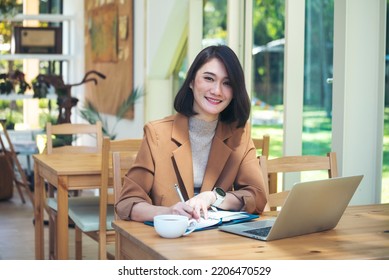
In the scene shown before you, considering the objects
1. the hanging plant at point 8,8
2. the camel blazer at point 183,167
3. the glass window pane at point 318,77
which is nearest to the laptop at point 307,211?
the camel blazer at point 183,167

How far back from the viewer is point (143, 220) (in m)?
2.13

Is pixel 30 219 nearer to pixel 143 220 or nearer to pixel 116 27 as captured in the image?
pixel 116 27

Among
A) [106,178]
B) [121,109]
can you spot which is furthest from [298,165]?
[121,109]

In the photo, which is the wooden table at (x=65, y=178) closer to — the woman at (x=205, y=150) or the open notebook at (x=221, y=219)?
the woman at (x=205, y=150)

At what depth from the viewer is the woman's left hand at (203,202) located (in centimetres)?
209

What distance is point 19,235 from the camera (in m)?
5.33

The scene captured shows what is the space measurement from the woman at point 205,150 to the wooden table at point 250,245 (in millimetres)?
215

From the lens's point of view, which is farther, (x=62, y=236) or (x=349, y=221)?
(x=62, y=236)

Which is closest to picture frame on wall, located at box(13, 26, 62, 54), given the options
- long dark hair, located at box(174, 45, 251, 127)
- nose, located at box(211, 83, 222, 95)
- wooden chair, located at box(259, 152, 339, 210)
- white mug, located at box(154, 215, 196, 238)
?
wooden chair, located at box(259, 152, 339, 210)

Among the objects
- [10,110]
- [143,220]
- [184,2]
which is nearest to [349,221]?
[143,220]

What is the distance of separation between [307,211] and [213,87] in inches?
21.5

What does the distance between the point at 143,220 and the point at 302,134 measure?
210 centimetres

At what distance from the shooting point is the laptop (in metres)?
1.86

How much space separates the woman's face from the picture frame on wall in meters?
5.67
